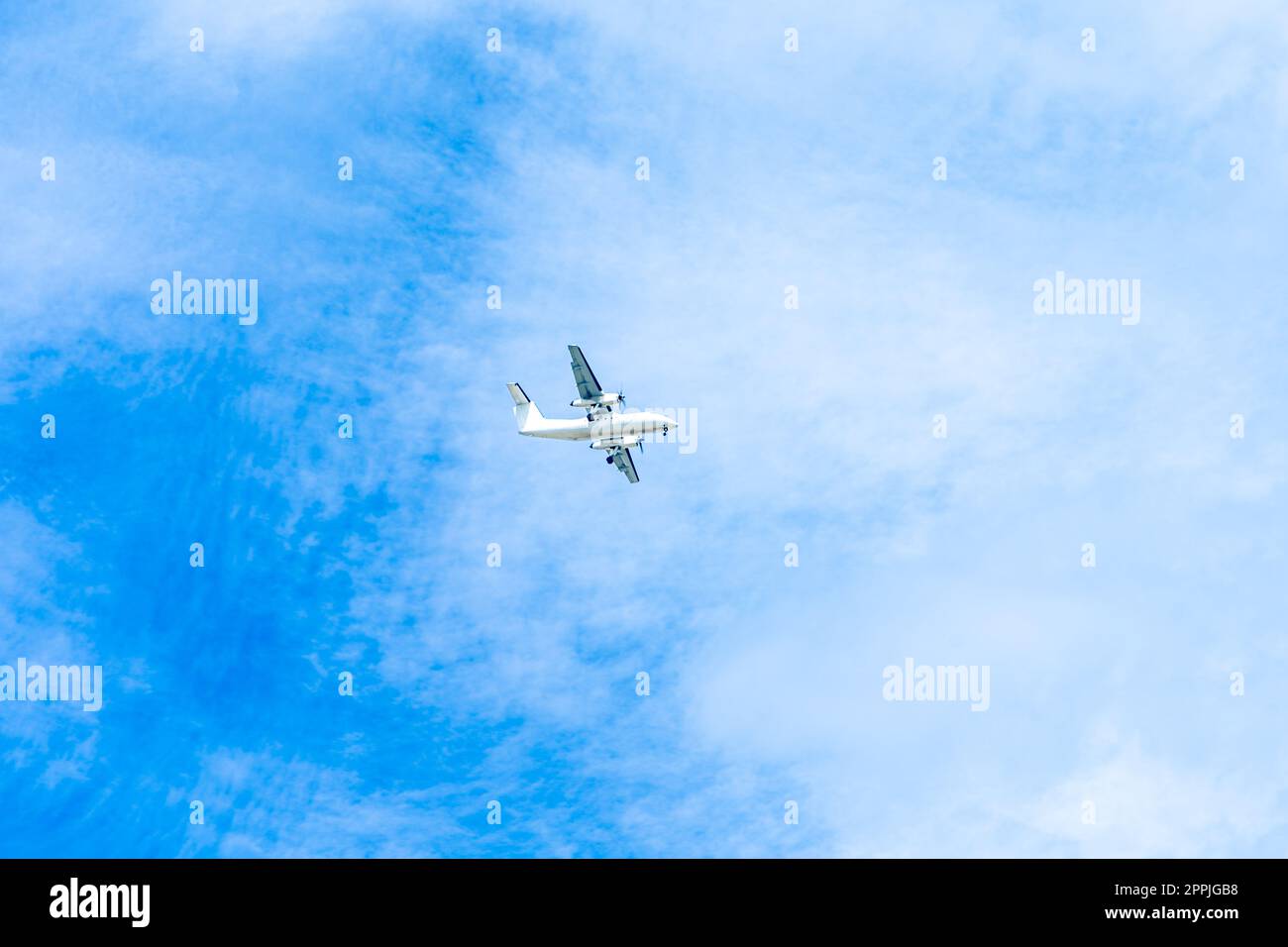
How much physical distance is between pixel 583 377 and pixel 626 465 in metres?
10.6

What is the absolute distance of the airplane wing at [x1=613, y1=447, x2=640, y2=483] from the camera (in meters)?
124

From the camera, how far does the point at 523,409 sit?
4875 inches

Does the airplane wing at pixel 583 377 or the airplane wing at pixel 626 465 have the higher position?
the airplane wing at pixel 583 377

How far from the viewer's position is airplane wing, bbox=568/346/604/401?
117938mm

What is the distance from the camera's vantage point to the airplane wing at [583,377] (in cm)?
11794

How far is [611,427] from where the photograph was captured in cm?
11969

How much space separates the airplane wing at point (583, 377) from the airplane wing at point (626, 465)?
7.22 m

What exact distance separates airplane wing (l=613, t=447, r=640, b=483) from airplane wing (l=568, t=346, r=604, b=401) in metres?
7.22

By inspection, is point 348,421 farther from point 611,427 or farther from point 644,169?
point 644,169

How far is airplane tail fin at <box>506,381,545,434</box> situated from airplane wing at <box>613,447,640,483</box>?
781 cm

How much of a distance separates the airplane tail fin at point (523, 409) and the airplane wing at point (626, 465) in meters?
7.81

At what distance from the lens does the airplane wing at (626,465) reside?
12444cm

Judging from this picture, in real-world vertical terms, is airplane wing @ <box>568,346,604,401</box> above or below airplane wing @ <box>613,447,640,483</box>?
above
